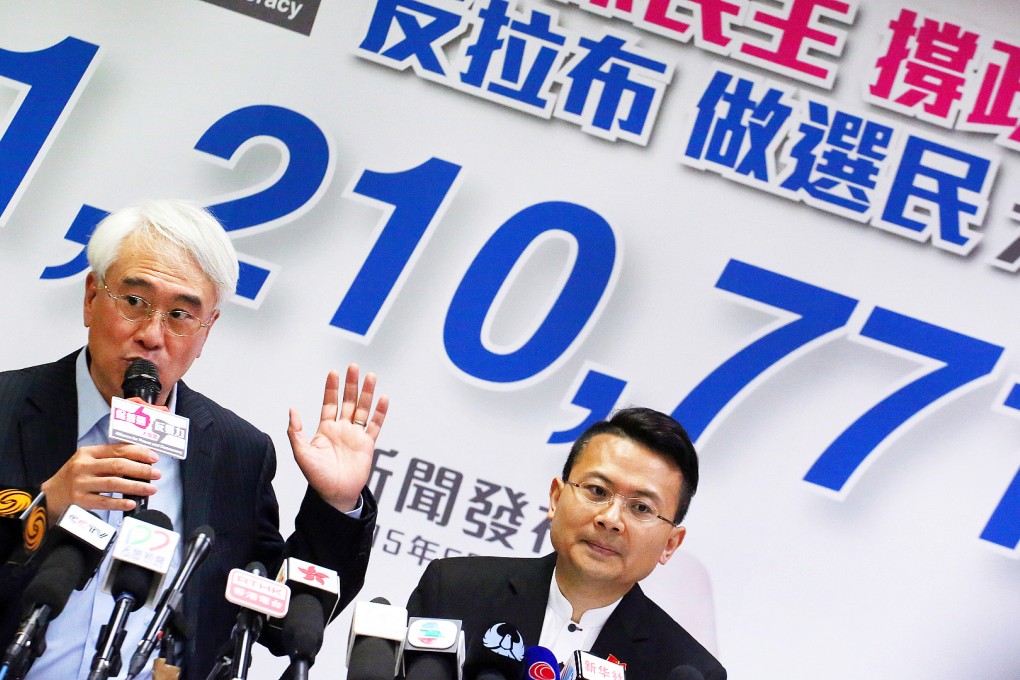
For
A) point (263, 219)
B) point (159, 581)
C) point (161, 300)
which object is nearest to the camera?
point (159, 581)

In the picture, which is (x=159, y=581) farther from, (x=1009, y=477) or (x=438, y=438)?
(x=1009, y=477)

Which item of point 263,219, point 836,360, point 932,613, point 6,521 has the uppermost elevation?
point 836,360

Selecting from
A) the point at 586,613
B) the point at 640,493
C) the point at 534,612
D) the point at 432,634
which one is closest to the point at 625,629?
the point at 586,613

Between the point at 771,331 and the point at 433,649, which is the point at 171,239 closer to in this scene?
the point at 433,649

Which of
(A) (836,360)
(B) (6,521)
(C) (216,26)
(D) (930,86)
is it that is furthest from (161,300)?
(D) (930,86)

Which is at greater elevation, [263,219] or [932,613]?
[263,219]

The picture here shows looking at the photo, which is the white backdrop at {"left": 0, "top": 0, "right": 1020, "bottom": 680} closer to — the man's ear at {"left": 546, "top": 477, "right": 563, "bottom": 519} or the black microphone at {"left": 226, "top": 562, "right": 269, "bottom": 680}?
the man's ear at {"left": 546, "top": 477, "right": 563, "bottom": 519}

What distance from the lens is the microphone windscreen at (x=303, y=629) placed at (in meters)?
1.66

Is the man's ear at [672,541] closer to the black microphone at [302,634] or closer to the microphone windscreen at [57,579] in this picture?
the black microphone at [302,634]

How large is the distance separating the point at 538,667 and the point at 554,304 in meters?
2.20

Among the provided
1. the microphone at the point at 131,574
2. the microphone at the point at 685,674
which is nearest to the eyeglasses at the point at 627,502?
the microphone at the point at 685,674

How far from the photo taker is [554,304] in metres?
3.89

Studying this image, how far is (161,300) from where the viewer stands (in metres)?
2.37

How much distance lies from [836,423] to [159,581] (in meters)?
2.72
